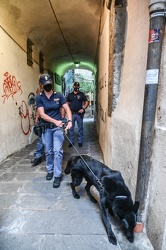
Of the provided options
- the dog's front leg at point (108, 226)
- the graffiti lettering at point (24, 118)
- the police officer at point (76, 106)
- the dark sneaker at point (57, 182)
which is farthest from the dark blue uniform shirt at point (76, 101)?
the dog's front leg at point (108, 226)

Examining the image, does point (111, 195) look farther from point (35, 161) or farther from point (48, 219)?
point (35, 161)

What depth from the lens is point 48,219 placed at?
200 centimetres

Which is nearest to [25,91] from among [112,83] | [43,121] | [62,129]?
[43,121]

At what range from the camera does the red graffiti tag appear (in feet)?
12.8

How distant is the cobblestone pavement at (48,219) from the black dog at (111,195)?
0.14 metres

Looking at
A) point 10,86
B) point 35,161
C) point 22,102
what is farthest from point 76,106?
point 35,161

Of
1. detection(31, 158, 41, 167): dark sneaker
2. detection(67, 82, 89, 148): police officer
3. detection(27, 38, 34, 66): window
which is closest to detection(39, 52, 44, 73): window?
detection(27, 38, 34, 66): window

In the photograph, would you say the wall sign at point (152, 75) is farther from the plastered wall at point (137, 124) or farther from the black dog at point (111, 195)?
the black dog at point (111, 195)

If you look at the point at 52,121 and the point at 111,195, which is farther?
the point at 52,121

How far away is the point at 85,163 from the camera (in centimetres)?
226

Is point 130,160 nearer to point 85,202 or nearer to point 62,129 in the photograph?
point 85,202

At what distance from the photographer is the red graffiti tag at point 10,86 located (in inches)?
154

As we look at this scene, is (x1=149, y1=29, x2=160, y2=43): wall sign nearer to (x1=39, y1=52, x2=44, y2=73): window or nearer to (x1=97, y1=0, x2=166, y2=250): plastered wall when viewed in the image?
(x1=97, y1=0, x2=166, y2=250): plastered wall

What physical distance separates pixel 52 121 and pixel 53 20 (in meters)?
3.52
